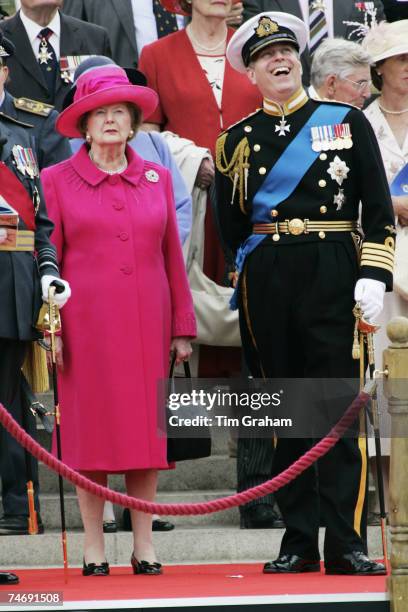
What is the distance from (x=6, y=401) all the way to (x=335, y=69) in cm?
269

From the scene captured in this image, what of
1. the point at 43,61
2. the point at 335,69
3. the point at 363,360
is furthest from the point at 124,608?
the point at 43,61

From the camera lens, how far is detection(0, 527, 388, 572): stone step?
26.5ft

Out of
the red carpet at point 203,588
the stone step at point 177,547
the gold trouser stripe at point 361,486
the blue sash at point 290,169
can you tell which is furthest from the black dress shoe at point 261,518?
the blue sash at point 290,169

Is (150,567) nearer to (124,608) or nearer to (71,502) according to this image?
(124,608)

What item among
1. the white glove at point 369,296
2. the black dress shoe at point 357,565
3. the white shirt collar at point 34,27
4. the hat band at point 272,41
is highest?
the white shirt collar at point 34,27

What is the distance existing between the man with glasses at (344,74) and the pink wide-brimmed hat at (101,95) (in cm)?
138

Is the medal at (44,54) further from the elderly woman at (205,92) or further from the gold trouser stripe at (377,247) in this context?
the gold trouser stripe at (377,247)

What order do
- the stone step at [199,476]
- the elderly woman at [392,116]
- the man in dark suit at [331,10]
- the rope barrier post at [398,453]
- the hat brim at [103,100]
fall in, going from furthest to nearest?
1. the man in dark suit at [331,10]
2. the stone step at [199,476]
3. the elderly woman at [392,116]
4. the hat brim at [103,100]
5. the rope barrier post at [398,453]

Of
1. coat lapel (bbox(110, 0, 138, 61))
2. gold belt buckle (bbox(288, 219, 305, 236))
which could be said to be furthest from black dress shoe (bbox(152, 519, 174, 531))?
coat lapel (bbox(110, 0, 138, 61))

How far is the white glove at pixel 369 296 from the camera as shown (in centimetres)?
Result: 689

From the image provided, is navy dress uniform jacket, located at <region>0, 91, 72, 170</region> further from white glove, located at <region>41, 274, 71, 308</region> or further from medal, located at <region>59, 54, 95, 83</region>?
white glove, located at <region>41, 274, 71, 308</region>

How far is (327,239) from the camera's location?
7.12 metres

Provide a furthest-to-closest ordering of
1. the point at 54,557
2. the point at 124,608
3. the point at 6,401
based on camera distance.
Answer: the point at 54,557
the point at 6,401
the point at 124,608

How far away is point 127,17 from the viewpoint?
10.3 metres
